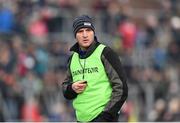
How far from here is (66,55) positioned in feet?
61.8

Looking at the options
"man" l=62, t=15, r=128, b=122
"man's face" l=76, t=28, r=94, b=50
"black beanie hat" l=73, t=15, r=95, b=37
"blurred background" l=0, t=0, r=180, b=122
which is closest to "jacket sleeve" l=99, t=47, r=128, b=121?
"man" l=62, t=15, r=128, b=122

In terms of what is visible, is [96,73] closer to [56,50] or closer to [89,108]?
[89,108]

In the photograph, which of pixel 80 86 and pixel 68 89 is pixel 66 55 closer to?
pixel 68 89

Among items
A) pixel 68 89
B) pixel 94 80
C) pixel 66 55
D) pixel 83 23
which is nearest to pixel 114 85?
pixel 94 80

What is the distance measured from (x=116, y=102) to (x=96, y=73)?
409mm

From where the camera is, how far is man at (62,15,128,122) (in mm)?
8078

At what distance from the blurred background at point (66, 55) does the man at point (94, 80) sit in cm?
726


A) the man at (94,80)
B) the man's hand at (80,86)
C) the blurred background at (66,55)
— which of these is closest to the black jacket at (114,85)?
the man at (94,80)

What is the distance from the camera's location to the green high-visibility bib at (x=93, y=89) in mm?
8148

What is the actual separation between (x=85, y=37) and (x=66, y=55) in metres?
10.6

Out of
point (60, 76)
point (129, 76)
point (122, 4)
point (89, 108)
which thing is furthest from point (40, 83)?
point (89, 108)

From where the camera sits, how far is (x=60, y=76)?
59.9 ft

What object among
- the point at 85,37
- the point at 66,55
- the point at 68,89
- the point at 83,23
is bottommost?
the point at 66,55

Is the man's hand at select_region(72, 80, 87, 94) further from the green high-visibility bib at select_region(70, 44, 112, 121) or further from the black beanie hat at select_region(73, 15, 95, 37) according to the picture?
the black beanie hat at select_region(73, 15, 95, 37)
